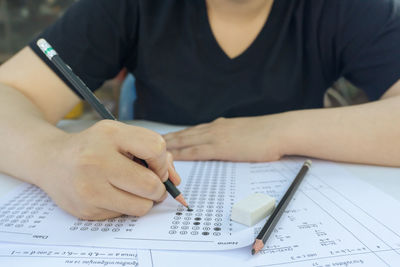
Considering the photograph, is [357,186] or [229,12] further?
[229,12]

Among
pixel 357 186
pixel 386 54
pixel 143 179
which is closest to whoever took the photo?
pixel 143 179

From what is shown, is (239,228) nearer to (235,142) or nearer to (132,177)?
(132,177)

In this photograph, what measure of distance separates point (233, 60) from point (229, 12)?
11cm

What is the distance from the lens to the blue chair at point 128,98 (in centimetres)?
95

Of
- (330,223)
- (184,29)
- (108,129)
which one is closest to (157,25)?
(184,29)

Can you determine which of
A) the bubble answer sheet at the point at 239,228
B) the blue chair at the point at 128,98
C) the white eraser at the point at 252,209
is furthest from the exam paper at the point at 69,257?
the blue chair at the point at 128,98

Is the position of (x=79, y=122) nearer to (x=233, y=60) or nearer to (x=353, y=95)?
(x=233, y=60)

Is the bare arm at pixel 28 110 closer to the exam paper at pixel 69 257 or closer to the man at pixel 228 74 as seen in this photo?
the man at pixel 228 74

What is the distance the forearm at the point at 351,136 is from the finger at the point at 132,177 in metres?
0.27

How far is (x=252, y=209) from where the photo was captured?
0.38 m

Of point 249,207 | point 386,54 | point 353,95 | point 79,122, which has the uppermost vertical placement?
point 79,122

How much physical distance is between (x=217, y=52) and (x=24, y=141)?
44 centimetres

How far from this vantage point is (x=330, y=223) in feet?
1.24

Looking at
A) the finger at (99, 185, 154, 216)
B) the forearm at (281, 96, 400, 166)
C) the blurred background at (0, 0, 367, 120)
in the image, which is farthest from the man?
the blurred background at (0, 0, 367, 120)
